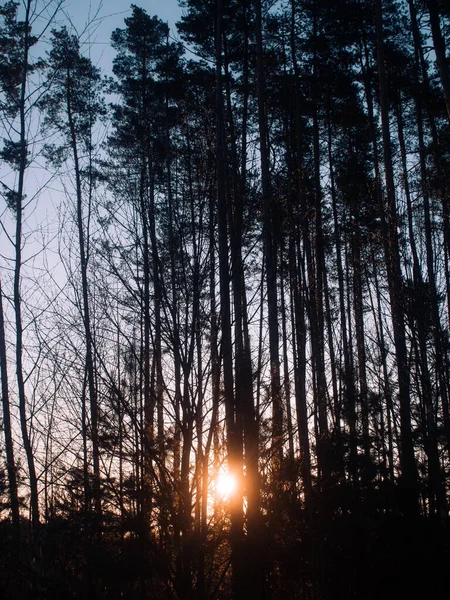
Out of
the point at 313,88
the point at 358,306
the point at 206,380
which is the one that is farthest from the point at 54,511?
the point at 313,88

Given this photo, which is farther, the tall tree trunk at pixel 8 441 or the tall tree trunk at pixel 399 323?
the tall tree trunk at pixel 8 441

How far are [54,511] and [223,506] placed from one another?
22.3 ft

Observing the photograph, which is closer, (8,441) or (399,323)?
(399,323)

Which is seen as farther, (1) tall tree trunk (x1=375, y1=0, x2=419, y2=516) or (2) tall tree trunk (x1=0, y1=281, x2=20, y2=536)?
(2) tall tree trunk (x1=0, y1=281, x2=20, y2=536)

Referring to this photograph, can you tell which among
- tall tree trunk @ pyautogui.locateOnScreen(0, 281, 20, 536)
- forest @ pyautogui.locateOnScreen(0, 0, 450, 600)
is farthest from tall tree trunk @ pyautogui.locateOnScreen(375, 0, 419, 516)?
tall tree trunk @ pyautogui.locateOnScreen(0, 281, 20, 536)

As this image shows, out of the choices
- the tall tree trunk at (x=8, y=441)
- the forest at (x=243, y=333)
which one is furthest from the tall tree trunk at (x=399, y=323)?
the tall tree trunk at (x=8, y=441)

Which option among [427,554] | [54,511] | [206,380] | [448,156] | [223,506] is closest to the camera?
[206,380]

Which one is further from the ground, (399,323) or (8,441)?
(399,323)

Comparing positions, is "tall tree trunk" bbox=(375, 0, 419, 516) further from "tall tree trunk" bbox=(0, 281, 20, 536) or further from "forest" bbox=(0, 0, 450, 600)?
"tall tree trunk" bbox=(0, 281, 20, 536)

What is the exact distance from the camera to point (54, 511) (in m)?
11.2

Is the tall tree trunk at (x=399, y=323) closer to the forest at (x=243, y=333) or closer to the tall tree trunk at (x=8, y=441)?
the forest at (x=243, y=333)

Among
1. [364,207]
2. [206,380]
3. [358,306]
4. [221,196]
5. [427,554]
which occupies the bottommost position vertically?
[427,554]

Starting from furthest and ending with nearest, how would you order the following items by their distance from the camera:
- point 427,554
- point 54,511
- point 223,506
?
point 54,511
point 427,554
point 223,506

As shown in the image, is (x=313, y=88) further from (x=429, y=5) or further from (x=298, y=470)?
(x=298, y=470)
